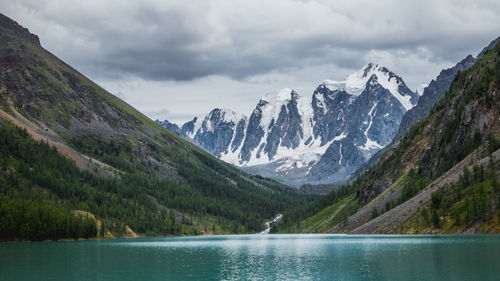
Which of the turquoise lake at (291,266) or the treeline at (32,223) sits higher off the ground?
the treeline at (32,223)

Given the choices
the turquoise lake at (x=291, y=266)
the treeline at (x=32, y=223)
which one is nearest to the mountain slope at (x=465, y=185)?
the turquoise lake at (x=291, y=266)

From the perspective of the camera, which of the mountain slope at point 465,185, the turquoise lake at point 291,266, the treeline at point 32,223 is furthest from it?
the treeline at point 32,223

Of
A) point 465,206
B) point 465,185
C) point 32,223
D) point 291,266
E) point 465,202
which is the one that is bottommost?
point 291,266

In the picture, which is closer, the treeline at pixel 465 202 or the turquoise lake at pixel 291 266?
the turquoise lake at pixel 291 266

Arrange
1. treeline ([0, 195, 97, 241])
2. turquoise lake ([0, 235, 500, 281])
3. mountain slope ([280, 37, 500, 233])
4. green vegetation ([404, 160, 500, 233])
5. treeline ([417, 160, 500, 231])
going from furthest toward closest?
1. treeline ([0, 195, 97, 241])
2. mountain slope ([280, 37, 500, 233])
3. treeline ([417, 160, 500, 231])
4. green vegetation ([404, 160, 500, 233])
5. turquoise lake ([0, 235, 500, 281])

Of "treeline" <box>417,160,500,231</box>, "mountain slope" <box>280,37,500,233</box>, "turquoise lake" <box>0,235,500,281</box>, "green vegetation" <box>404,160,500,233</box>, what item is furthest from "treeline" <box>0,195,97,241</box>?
"treeline" <box>417,160,500,231</box>

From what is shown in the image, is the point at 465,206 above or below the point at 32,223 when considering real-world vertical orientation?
above

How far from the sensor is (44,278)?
75250 mm

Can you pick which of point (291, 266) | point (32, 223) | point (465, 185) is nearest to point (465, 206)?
point (465, 185)

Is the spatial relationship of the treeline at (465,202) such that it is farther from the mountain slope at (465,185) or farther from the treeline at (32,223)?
the treeline at (32,223)

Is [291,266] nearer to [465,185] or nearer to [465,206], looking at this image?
[465,206]

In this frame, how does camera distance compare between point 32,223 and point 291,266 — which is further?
point 32,223

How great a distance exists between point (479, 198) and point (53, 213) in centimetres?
15393

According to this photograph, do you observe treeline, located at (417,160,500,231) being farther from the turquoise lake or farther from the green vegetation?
the turquoise lake
